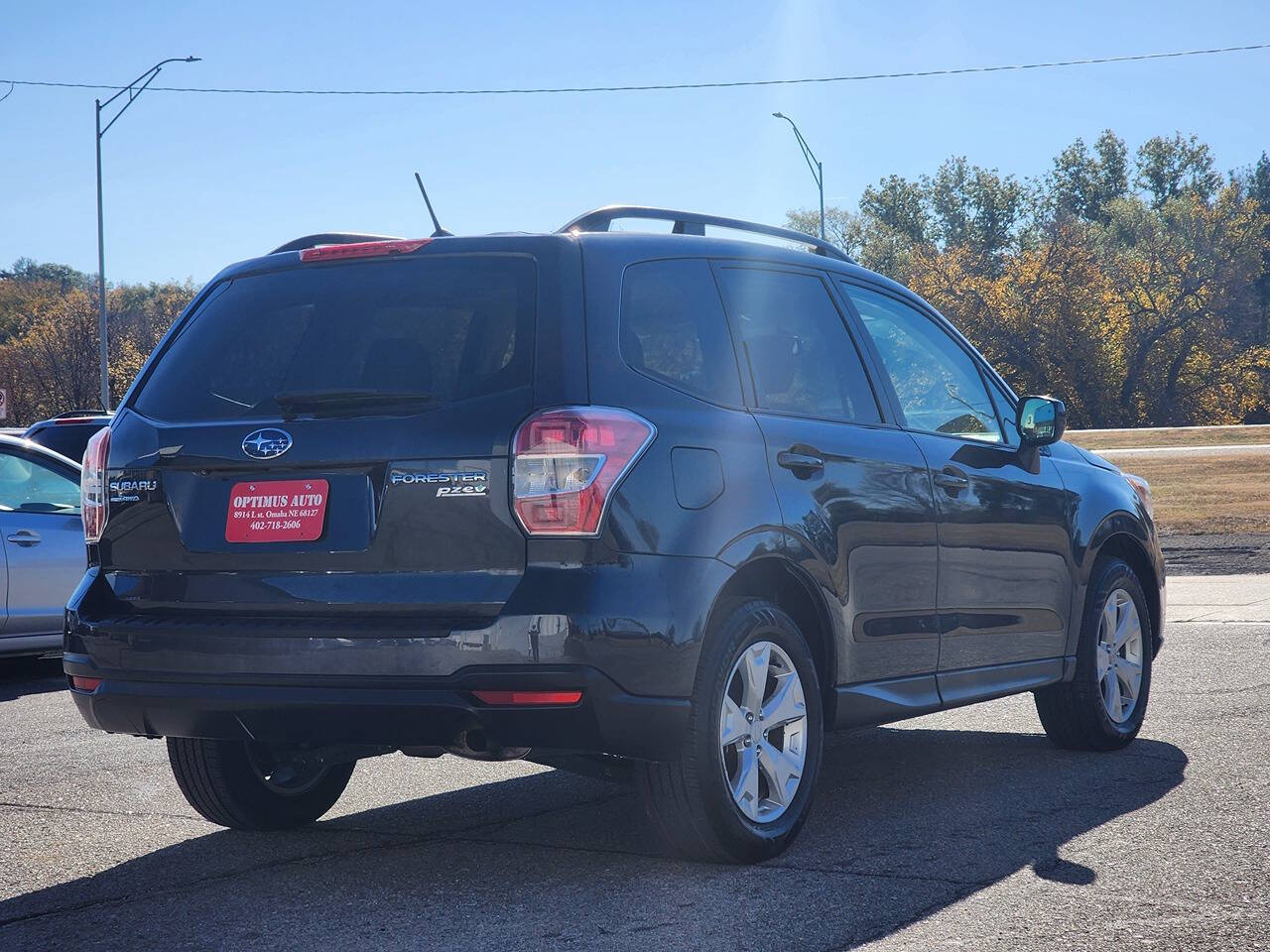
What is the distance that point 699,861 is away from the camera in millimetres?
4777

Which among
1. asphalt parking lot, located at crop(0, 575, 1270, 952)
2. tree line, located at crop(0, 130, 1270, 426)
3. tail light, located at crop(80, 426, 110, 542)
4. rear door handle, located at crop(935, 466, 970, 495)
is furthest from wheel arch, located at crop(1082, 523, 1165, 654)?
tree line, located at crop(0, 130, 1270, 426)

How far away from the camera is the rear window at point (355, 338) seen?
450 centimetres

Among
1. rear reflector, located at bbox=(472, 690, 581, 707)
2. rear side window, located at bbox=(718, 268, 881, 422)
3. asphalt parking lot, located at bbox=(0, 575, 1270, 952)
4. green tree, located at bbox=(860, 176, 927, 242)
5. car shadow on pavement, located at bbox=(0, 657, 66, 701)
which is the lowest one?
car shadow on pavement, located at bbox=(0, 657, 66, 701)

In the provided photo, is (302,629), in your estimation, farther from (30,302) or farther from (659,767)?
(30,302)

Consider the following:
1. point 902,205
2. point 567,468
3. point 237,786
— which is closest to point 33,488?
point 237,786

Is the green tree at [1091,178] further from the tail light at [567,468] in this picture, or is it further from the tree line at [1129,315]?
the tail light at [567,468]

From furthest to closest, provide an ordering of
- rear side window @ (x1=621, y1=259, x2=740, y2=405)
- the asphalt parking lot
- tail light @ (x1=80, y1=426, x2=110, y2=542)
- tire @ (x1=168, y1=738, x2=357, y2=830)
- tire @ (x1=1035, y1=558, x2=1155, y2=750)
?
tire @ (x1=1035, y1=558, x2=1155, y2=750) < tire @ (x1=168, y1=738, x2=357, y2=830) < tail light @ (x1=80, y1=426, x2=110, y2=542) < rear side window @ (x1=621, y1=259, x2=740, y2=405) < the asphalt parking lot

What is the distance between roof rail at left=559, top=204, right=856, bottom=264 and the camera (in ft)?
16.4

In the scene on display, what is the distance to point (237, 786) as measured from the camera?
17.6 ft

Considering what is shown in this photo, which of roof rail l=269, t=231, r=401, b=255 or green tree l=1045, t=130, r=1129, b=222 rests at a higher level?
green tree l=1045, t=130, r=1129, b=222

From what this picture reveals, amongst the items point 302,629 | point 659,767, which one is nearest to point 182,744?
point 302,629

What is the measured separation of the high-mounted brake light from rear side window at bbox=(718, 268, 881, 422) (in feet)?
3.37

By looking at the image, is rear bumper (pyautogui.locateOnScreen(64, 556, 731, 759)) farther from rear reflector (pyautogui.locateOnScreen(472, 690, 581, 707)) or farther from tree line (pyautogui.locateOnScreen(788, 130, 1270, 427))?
tree line (pyautogui.locateOnScreen(788, 130, 1270, 427))

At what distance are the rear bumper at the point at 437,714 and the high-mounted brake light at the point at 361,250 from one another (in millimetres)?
1307
